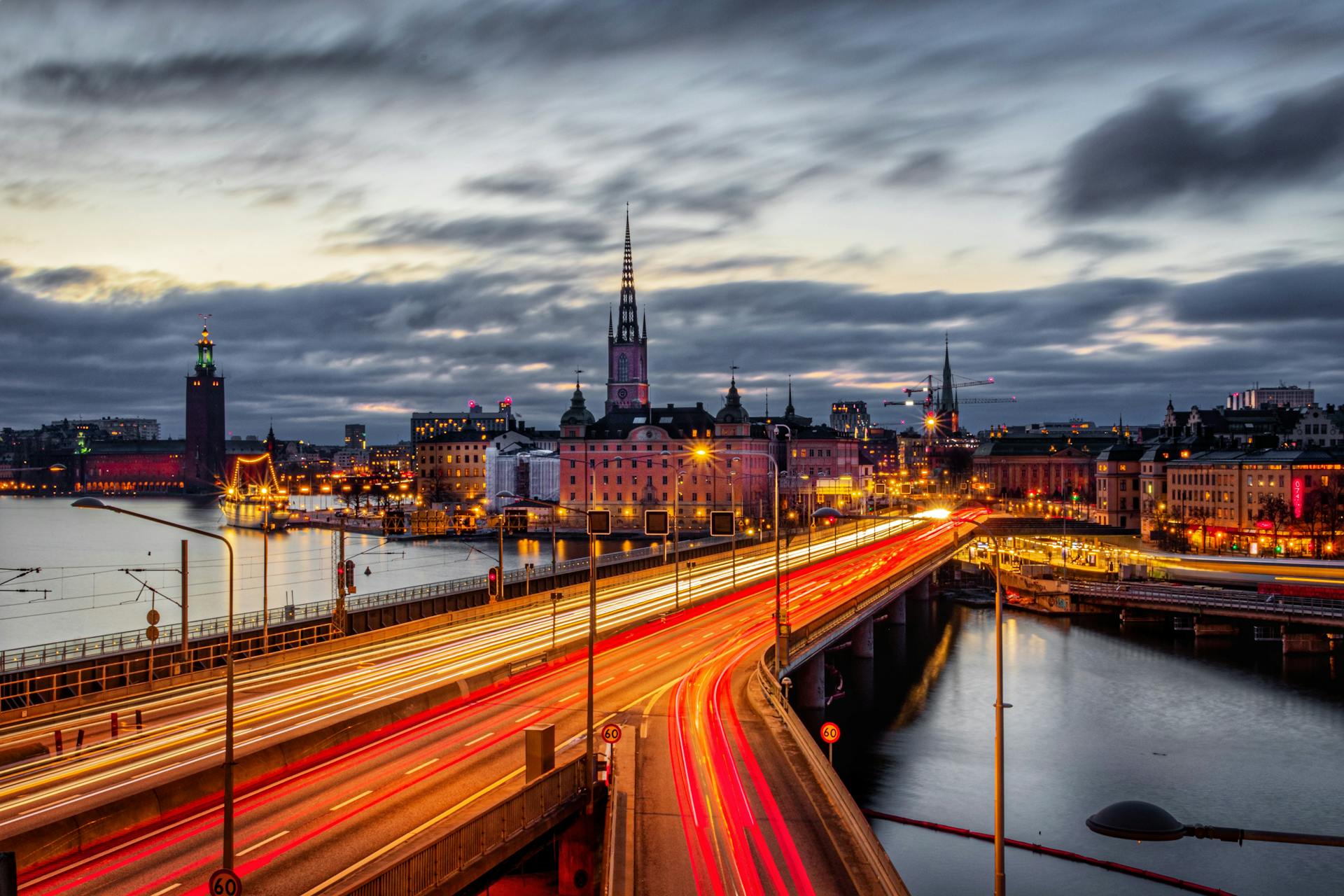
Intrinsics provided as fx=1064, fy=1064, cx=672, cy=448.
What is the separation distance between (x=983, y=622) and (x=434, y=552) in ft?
230

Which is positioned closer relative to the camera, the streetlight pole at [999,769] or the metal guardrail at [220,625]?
the streetlight pole at [999,769]

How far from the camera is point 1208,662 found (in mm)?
67312

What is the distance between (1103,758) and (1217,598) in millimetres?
38523

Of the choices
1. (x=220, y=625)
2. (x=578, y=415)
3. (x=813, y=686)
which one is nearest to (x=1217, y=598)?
(x=813, y=686)

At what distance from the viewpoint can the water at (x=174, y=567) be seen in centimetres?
7344

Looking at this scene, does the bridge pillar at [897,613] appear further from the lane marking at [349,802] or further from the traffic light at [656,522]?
the lane marking at [349,802]

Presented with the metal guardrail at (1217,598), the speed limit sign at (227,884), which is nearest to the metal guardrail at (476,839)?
the speed limit sign at (227,884)

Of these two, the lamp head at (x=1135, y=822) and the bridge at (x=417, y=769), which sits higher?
the lamp head at (x=1135, y=822)

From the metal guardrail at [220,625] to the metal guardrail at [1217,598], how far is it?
127 ft

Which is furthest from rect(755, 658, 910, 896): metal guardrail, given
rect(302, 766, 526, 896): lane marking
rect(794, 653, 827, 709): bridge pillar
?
rect(794, 653, 827, 709): bridge pillar

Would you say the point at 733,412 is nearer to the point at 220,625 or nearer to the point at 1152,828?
the point at 220,625

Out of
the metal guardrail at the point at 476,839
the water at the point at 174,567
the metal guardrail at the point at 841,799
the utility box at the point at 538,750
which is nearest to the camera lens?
the metal guardrail at the point at 476,839

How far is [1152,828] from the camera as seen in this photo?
11.0 m

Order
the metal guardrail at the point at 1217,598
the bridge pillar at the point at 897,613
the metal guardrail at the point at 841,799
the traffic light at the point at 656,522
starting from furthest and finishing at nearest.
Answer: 1. the bridge pillar at the point at 897,613
2. the metal guardrail at the point at 1217,598
3. the traffic light at the point at 656,522
4. the metal guardrail at the point at 841,799
